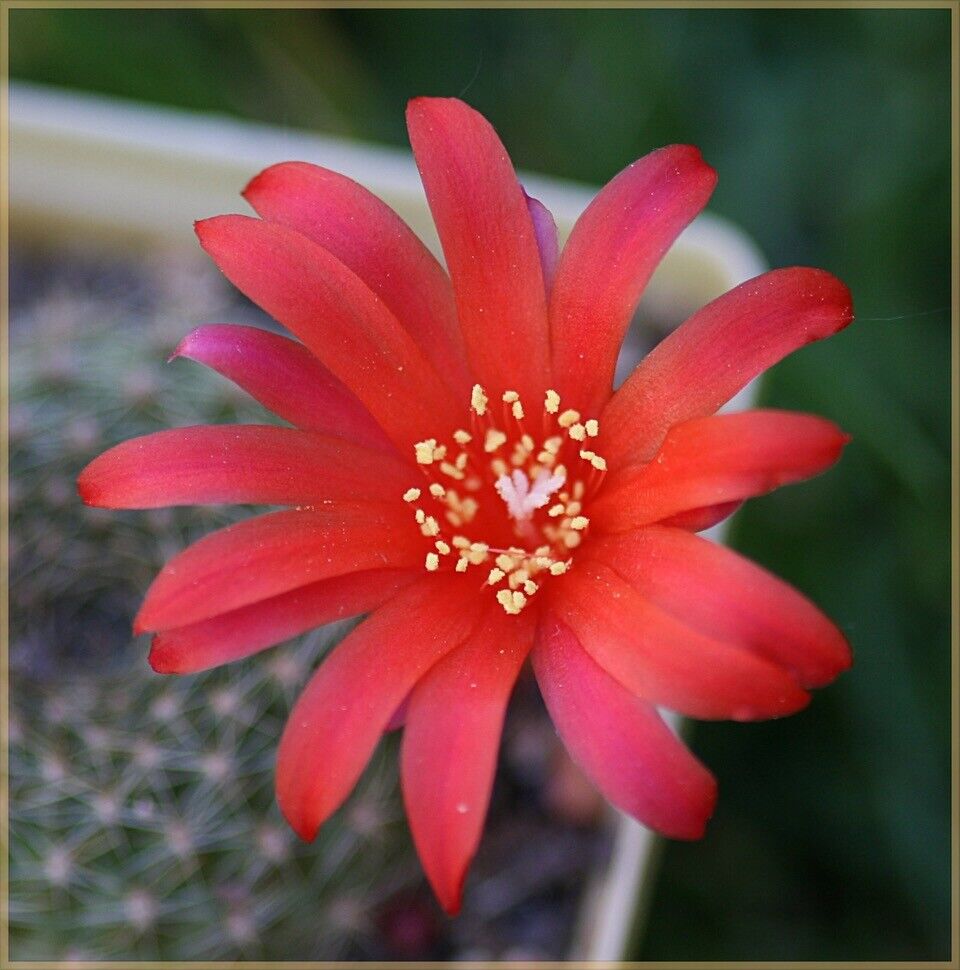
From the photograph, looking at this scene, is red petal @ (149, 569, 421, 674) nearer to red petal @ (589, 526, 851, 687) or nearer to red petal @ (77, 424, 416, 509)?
red petal @ (77, 424, 416, 509)

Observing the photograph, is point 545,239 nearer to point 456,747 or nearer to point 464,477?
point 464,477

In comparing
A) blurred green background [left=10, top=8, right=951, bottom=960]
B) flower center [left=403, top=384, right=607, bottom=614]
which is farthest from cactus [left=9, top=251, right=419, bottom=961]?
blurred green background [left=10, top=8, right=951, bottom=960]

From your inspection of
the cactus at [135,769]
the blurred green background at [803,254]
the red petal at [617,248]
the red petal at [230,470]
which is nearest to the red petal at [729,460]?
the red petal at [617,248]

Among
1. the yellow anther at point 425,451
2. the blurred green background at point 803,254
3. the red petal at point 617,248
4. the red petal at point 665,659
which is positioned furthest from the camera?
the blurred green background at point 803,254

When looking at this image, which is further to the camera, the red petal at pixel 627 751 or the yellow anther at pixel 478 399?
the yellow anther at pixel 478 399

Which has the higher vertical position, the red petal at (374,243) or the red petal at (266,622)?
the red petal at (374,243)

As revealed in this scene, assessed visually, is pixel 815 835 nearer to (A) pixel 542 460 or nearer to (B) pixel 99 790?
(A) pixel 542 460

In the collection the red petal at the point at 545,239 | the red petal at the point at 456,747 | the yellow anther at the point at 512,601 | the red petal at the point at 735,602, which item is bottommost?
the red petal at the point at 456,747

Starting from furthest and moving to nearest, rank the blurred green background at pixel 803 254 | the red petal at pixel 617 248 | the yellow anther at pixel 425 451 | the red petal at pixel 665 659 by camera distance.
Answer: the blurred green background at pixel 803 254, the yellow anther at pixel 425 451, the red petal at pixel 617 248, the red petal at pixel 665 659

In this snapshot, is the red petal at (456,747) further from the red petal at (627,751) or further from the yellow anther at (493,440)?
the yellow anther at (493,440)
